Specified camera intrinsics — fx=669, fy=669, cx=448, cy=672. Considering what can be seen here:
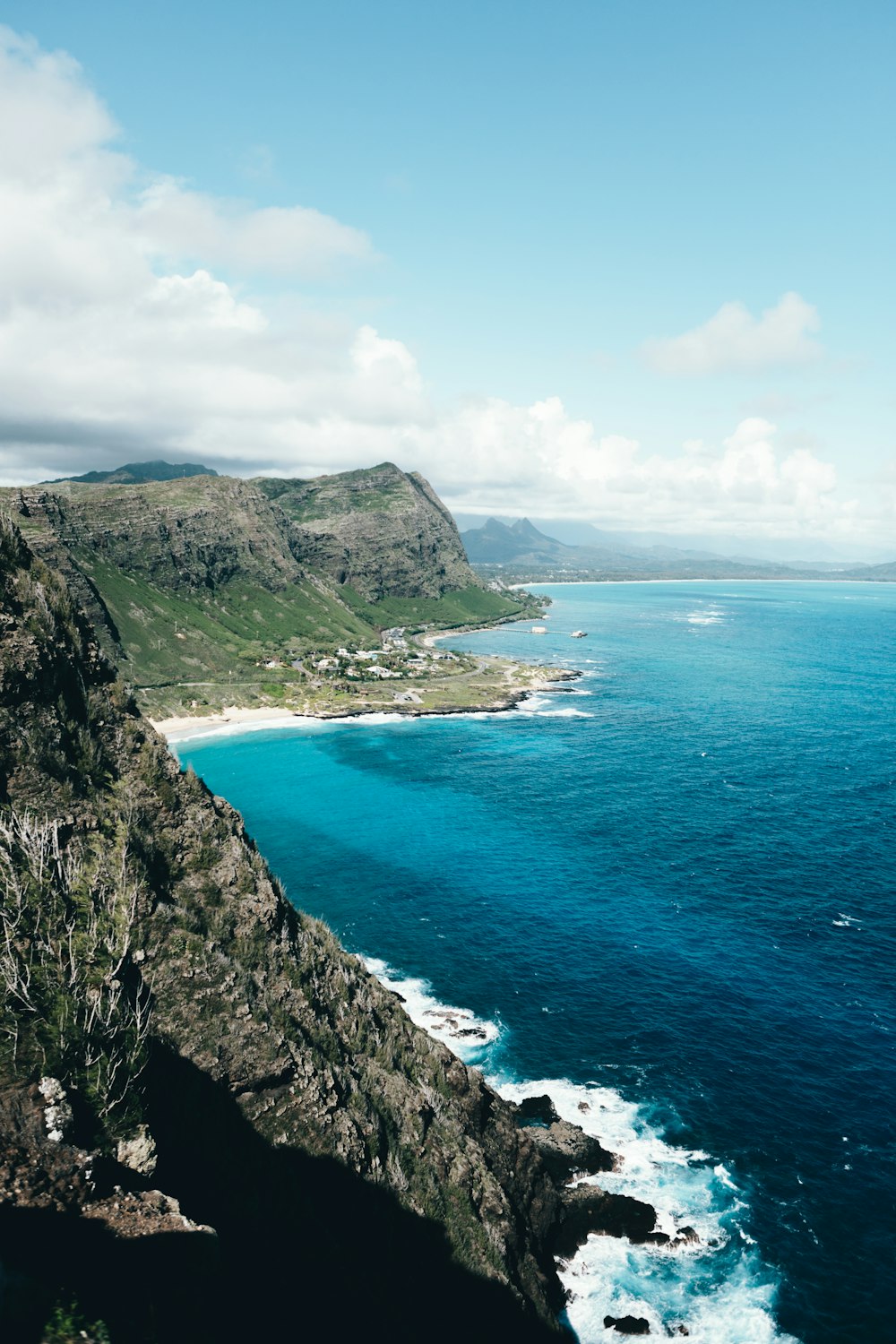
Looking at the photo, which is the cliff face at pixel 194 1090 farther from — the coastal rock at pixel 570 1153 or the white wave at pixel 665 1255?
the coastal rock at pixel 570 1153

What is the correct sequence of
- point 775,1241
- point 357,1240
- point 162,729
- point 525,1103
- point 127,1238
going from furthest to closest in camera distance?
point 162,729
point 525,1103
point 775,1241
point 357,1240
point 127,1238

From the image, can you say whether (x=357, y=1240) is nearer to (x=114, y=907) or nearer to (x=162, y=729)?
(x=114, y=907)

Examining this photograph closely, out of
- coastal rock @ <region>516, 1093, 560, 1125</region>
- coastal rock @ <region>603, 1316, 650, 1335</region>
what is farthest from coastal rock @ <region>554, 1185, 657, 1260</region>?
coastal rock @ <region>516, 1093, 560, 1125</region>

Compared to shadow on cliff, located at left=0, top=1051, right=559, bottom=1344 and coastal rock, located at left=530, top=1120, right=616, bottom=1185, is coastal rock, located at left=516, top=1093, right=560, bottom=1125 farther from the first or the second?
shadow on cliff, located at left=0, top=1051, right=559, bottom=1344

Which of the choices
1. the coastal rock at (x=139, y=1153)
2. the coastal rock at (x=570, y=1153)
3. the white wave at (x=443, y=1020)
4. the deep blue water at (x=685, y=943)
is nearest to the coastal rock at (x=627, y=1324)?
the deep blue water at (x=685, y=943)

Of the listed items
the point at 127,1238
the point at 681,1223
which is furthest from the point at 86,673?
the point at 681,1223
